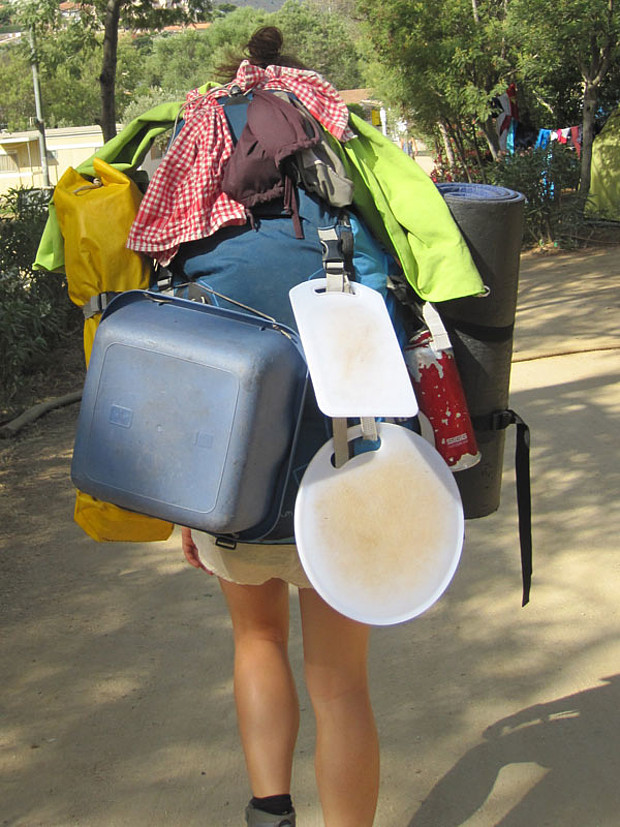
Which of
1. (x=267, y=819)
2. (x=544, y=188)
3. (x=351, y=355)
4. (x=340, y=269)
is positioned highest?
(x=340, y=269)

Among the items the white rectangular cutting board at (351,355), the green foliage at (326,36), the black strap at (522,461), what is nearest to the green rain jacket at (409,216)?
the white rectangular cutting board at (351,355)

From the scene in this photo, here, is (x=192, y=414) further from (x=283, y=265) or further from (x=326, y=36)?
(x=326, y=36)

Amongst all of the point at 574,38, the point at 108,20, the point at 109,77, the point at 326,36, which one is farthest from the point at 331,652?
the point at 326,36

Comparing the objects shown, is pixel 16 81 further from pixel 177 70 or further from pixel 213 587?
pixel 213 587

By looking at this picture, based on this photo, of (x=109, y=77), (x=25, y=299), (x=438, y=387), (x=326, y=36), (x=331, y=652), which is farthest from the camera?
(x=326, y=36)

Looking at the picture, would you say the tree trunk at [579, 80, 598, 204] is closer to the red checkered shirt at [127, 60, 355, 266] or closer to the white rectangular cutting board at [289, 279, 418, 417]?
the red checkered shirt at [127, 60, 355, 266]

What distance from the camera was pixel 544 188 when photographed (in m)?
12.8

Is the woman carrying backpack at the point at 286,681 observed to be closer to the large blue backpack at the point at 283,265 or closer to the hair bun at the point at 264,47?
the hair bun at the point at 264,47

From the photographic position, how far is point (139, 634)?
10.9ft

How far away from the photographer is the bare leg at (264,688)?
194 centimetres

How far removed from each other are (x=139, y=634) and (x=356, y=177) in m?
2.05

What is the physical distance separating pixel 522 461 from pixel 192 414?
85cm

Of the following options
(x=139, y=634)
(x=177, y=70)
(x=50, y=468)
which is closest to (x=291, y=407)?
(x=139, y=634)

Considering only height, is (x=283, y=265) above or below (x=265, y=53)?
below
